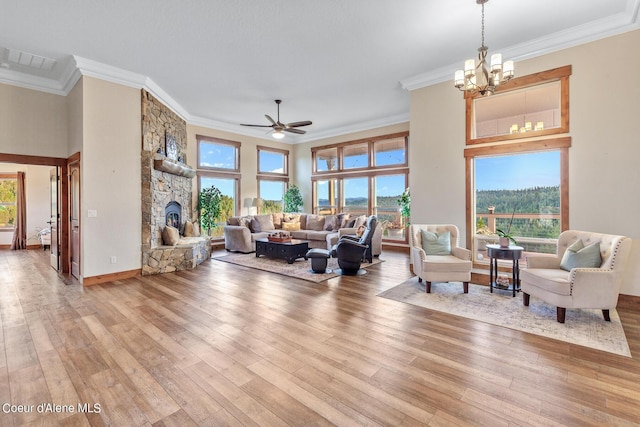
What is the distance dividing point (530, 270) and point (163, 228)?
6368mm

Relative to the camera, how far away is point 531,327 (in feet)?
10.2

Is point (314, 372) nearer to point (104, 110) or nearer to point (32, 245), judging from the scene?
point (104, 110)

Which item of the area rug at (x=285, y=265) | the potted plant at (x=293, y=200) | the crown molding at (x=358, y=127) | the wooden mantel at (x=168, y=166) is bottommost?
the area rug at (x=285, y=265)

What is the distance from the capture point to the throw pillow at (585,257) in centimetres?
333

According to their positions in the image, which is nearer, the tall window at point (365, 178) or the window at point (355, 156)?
the tall window at point (365, 178)

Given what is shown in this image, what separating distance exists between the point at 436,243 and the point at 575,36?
345 centimetres

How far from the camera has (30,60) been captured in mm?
4660

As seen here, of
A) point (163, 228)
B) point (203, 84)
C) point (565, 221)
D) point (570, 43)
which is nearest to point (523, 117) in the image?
point (570, 43)

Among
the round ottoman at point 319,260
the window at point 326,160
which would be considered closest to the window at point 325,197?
the window at point 326,160

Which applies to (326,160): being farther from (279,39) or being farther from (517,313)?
(517,313)

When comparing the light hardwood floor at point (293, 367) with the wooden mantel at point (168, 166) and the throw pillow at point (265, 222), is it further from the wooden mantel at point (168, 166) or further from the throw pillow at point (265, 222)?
the throw pillow at point (265, 222)

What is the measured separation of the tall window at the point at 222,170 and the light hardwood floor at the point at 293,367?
497cm

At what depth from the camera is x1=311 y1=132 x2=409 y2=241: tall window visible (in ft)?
27.4

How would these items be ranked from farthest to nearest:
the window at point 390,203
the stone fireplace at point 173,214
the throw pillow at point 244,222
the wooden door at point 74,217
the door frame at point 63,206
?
the window at point 390,203, the throw pillow at point 244,222, the stone fireplace at point 173,214, the door frame at point 63,206, the wooden door at point 74,217
